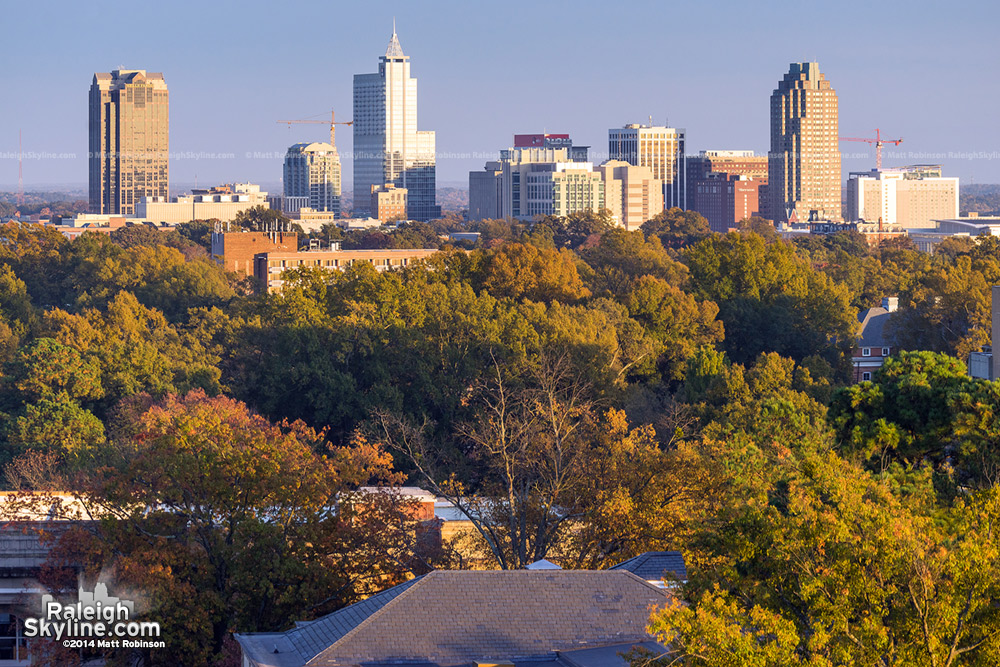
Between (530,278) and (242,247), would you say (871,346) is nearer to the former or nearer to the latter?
(530,278)

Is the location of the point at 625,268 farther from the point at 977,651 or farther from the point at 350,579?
the point at 977,651

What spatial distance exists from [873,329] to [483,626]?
56.7 metres

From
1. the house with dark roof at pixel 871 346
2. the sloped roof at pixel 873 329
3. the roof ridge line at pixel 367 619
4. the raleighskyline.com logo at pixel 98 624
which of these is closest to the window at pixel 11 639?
the raleighskyline.com logo at pixel 98 624

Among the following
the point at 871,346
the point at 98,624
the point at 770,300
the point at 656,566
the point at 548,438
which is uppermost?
the point at 770,300

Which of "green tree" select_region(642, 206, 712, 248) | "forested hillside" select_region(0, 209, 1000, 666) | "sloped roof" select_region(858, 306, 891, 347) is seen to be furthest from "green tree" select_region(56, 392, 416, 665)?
"green tree" select_region(642, 206, 712, 248)

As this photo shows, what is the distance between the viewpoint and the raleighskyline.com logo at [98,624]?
25.8 metres

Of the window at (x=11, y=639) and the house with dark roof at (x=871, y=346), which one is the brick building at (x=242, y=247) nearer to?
the house with dark roof at (x=871, y=346)

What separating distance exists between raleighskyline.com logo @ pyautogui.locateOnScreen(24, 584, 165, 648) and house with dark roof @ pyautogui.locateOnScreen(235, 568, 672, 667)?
308 cm

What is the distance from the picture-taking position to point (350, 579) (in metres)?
28.0

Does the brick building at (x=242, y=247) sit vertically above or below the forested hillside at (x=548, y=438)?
above

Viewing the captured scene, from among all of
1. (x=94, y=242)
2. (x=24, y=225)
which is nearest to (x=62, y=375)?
(x=94, y=242)

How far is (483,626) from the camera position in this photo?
21.9 metres

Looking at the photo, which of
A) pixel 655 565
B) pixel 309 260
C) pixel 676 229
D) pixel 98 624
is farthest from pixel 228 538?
pixel 676 229

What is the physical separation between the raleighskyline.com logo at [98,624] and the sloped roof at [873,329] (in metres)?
52.5
